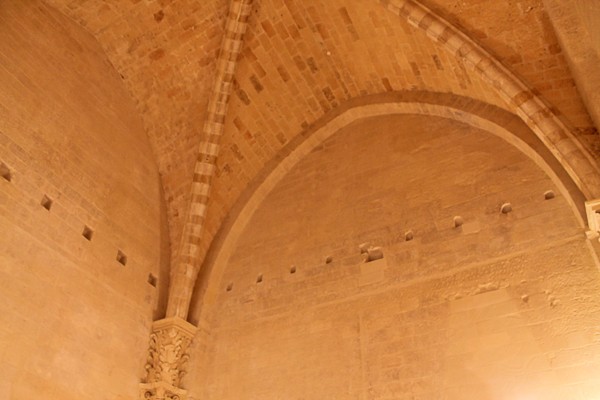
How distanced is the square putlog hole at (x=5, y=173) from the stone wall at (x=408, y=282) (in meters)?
2.85

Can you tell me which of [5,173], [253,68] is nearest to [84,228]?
[5,173]

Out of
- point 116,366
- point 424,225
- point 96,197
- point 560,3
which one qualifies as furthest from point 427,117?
point 116,366

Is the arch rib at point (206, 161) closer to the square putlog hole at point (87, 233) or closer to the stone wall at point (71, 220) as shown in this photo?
the stone wall at point (71, 220)

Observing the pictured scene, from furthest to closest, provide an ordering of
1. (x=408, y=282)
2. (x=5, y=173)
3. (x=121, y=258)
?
(x=121, y=258), (x=408, y=282), (x=5, y=173)

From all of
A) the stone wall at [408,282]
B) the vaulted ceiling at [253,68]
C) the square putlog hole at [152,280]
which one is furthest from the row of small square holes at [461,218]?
the square putlog hole at [152,280]

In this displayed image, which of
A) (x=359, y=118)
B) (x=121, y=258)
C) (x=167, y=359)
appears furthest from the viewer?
(x=359, y=118)

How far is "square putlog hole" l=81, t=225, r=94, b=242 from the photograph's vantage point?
6.96m

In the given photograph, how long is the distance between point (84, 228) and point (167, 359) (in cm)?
171

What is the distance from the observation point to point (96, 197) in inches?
287

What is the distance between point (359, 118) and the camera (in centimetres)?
831

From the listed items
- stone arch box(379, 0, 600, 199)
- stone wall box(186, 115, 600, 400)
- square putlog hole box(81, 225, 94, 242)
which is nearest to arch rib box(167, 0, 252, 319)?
stone wall box(186, 115, 600, 400)

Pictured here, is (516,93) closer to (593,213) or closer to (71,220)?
(593,213)

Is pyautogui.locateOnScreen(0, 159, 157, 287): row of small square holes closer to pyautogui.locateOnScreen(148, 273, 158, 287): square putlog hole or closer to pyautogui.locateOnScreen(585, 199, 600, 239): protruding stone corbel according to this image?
pyautogui.locateOnScreen(148, 273, 158, 287): square putlog hole

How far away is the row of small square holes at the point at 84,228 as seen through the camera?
629 centimetres
